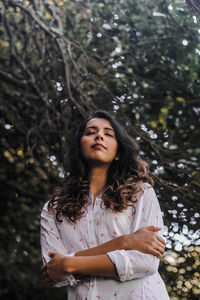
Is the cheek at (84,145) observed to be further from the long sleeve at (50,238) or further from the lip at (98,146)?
the long sleeve at (50,238)

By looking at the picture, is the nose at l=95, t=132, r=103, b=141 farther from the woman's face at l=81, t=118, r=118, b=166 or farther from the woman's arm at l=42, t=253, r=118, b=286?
the woman's arm at l=42, t=253, r=118, b=286

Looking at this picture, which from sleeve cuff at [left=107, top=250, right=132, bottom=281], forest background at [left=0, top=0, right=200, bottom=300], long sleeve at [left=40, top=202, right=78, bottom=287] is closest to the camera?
sleeve cuff at [left=107, top=250, right=132, bottom=281]

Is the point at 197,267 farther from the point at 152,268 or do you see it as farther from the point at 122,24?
the point at 122,24

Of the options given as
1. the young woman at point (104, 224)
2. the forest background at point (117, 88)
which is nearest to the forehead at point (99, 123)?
the young woman at point (104, 224)

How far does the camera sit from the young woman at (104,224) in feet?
3.60

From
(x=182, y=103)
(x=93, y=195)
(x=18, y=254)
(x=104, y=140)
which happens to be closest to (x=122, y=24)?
(x=182, y=103)

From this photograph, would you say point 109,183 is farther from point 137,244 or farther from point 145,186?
point 137,244

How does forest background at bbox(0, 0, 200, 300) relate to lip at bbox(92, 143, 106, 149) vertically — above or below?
above

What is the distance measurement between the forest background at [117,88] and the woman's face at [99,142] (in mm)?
783

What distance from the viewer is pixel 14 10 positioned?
7.43 feet

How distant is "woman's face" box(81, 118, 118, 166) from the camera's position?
135 centimetres

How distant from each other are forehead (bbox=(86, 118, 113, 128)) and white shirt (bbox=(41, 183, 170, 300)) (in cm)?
27

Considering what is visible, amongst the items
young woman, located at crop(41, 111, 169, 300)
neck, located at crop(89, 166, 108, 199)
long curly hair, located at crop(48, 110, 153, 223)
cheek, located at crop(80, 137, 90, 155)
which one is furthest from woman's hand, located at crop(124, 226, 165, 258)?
cheek, located at crop(80, 137, 90, 155)

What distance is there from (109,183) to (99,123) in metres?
0.23
